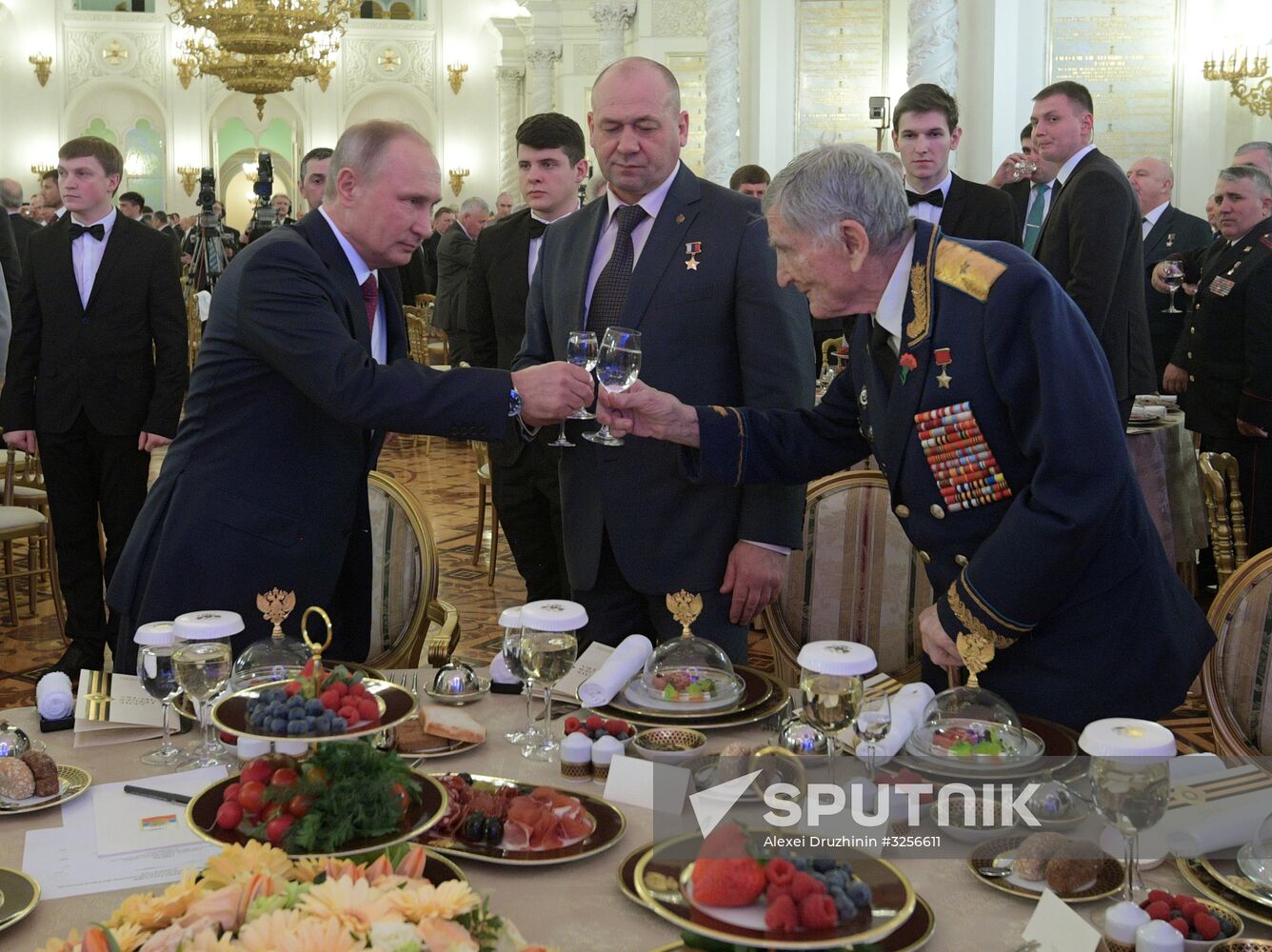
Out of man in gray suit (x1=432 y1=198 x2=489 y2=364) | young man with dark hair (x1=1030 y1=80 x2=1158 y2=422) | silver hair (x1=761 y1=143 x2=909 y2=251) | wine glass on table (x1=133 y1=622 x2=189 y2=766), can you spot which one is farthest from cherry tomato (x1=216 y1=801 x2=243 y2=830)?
man in gray suit (x1=432 y1=198 x2=489 y2=364)

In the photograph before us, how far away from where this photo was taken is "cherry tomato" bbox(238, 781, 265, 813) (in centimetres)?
148

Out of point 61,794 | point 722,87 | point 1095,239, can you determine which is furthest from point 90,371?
point 722,87

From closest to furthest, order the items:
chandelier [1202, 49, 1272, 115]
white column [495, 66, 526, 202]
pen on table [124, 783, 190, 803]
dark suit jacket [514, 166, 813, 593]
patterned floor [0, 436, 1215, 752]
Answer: pen on table [124, 783, 190, 803]
dark suit jacket [514, 166, 813, 593]
patterned floor [0, 436, 1215, 752]
chandelier [1202, 49, 1272, 115]
white column [495, 66, 526, 202]

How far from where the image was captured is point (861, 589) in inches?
118

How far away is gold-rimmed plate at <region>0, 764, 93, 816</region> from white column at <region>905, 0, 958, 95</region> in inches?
301

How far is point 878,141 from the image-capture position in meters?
10.9

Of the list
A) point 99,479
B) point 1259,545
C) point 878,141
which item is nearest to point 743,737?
point 99,479

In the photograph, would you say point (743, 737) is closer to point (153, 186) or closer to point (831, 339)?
point (831, 339)

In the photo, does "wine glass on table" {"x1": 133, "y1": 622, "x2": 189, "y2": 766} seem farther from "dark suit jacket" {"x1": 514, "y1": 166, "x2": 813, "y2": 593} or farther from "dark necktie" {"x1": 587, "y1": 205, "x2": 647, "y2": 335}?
"dark necktie" {"x1": 587, "y1": 205, "x2": 647, "y2": 335}

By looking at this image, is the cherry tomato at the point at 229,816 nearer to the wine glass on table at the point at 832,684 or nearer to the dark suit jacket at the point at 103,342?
the wine glass on table at the point at 832,684

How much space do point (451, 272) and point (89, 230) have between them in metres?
4.10

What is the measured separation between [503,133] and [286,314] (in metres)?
23.8

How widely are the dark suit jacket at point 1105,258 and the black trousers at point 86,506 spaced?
3470mm

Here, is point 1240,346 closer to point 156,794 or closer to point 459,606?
point 459,606
